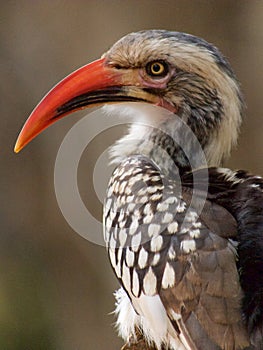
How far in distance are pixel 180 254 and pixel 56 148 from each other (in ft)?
14.5

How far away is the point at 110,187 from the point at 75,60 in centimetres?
382

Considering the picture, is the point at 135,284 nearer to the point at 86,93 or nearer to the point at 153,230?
the point at 153,230

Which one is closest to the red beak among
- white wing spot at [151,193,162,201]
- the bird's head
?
the bird's head

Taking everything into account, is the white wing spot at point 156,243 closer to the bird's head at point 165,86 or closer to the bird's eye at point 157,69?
the bird's head at point 165,86

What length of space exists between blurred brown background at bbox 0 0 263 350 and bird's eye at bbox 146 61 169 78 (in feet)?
11.2

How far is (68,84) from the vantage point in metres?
3.26

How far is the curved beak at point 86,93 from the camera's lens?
10.7 feet

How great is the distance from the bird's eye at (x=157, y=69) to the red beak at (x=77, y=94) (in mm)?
119

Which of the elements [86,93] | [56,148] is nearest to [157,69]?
[86,93]

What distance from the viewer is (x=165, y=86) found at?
329 cm

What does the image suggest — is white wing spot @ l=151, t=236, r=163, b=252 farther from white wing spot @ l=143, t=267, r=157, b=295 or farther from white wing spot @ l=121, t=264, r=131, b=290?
white wing spot @ l=121, t=264, r=131, b=290

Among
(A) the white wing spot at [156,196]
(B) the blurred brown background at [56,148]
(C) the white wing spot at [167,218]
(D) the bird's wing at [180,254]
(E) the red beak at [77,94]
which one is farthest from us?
(B) the blurred brown background at [56,148]

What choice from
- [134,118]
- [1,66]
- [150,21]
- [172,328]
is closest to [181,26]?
[150,21]

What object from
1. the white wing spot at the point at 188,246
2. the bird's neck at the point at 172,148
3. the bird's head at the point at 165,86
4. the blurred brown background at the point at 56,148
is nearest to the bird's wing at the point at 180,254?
the white wing spot at the point at 188,246
